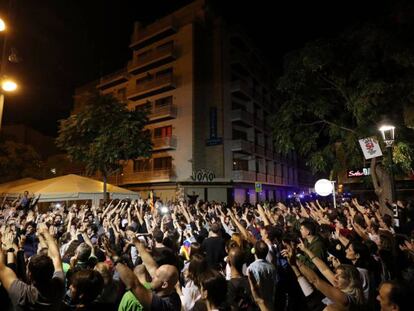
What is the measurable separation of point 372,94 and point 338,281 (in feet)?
33.4

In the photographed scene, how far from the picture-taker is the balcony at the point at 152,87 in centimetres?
3297

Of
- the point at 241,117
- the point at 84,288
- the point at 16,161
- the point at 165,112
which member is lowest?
the point at 84,288

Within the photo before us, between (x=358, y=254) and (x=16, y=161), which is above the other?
(x=16, y=161)

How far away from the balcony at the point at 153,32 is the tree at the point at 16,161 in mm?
16654

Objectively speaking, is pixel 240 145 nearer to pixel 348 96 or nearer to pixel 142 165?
pixel 142 165

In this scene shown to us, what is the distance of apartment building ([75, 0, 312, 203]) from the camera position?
104 ft

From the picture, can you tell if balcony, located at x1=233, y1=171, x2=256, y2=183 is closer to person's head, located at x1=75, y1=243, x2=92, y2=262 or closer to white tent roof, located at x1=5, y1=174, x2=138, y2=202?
white tent roof, located at x1=5, y1=174, x2=138, y2=202

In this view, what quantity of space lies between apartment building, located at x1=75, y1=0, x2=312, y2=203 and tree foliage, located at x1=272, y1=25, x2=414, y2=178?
1741cm

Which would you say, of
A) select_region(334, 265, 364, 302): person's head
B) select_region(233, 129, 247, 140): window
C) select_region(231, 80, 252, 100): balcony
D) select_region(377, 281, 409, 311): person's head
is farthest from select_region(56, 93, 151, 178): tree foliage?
select_region(377, 281, 409, 311): person's head

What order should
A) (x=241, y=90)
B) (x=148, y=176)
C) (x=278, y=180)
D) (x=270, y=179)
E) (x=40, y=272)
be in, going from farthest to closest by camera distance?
(x=278, y=180)
(x=270, y=179)
(x=241, y=90)
(x=148, y=176)
(x=40, y=272)

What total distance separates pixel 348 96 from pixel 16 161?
28.8 metres

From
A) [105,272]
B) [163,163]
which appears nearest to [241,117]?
[163,163]

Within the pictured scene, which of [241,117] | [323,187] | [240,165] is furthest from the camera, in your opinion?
[240,165]

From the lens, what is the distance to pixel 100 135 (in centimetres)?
2202
